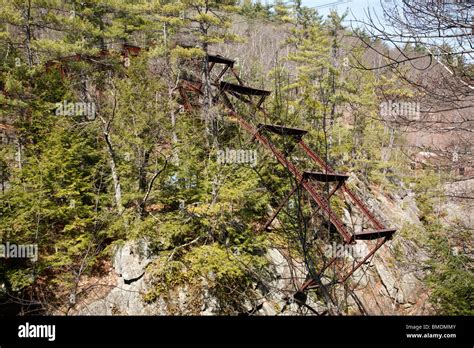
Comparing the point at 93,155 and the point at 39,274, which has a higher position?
the point at 93,155

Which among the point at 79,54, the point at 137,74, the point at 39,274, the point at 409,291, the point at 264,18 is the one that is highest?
the point at 264,18

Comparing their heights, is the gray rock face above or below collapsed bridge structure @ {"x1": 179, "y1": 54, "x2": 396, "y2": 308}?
below

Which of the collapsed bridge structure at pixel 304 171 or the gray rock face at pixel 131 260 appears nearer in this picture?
the collapsed bridge structure at pixel 304 171

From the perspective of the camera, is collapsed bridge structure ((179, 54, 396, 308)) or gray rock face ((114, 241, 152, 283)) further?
gray rock face ((114, 241, 152, 283))

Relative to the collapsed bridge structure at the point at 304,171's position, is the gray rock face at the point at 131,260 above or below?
below

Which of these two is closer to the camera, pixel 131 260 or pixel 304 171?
pixel 304 171

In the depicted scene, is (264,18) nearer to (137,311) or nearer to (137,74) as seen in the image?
(137,74)

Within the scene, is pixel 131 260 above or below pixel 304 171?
below
